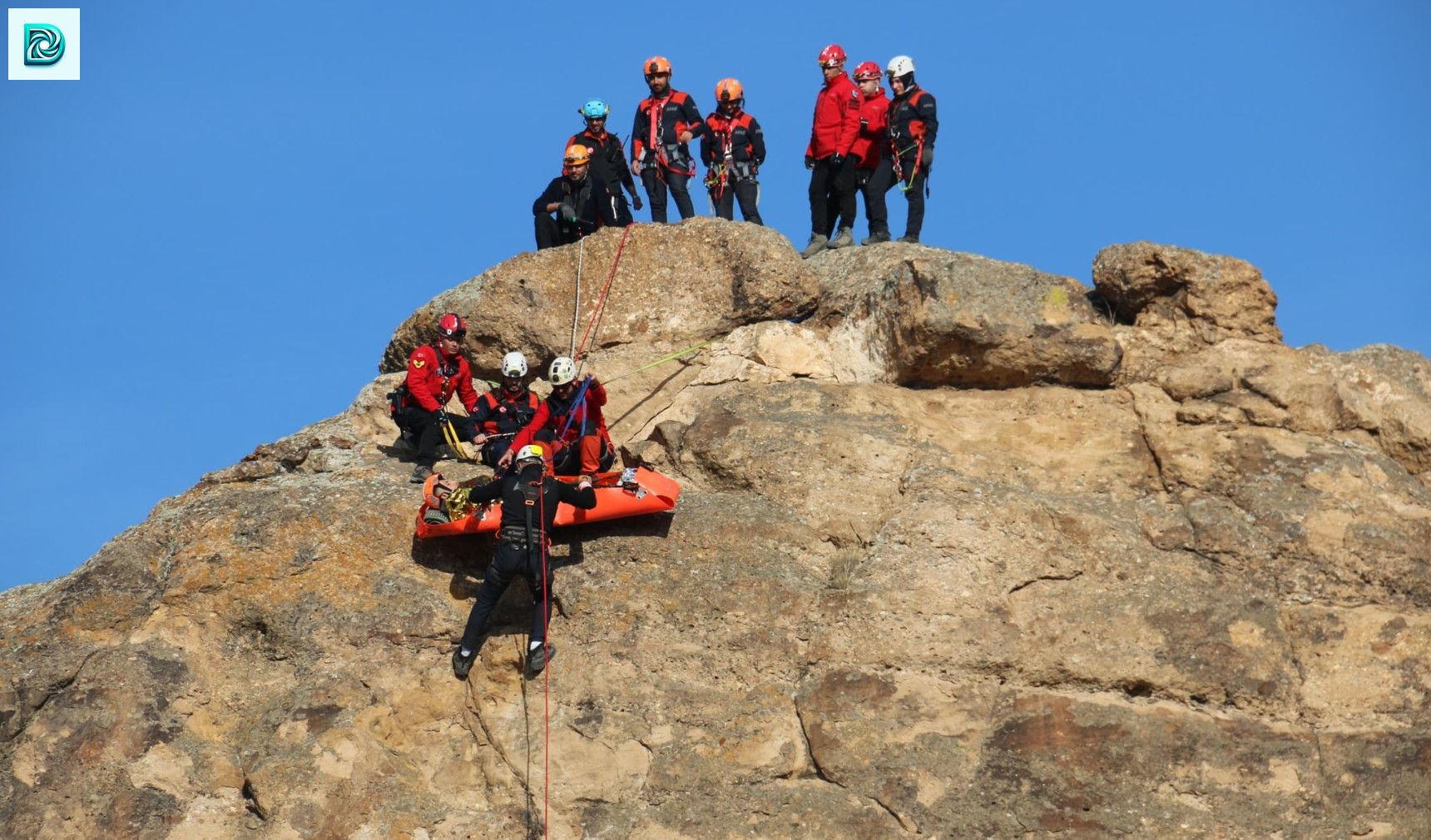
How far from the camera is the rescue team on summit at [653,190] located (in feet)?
51.3

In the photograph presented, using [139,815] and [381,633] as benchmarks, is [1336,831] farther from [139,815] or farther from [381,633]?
[139,815]

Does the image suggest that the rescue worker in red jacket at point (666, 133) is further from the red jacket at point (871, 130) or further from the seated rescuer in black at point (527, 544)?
the seated rescuer in black at point (527, 544)

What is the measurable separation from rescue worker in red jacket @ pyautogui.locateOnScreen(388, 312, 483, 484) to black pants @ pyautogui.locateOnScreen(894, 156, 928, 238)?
586 centimetres

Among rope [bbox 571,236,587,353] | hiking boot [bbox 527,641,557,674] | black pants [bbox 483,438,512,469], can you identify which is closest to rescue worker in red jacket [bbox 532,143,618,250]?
rope [bbox 571,236,587,353]

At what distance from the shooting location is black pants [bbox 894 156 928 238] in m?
19.1

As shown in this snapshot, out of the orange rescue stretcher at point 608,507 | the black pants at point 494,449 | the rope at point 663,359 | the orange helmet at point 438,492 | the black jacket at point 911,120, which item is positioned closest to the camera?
the orange rescue stretcher at point 608,507

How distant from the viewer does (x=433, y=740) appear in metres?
14.2

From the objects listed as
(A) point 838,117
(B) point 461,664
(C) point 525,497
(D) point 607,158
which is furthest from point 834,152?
(B) point 461,664

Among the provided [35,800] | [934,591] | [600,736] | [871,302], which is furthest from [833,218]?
[35,800]

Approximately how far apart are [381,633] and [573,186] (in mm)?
7030

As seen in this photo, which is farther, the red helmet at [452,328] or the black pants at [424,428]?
the red helmet at [452,328]

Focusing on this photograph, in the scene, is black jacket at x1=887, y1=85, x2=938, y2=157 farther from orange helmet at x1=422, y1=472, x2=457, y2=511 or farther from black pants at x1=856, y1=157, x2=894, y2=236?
orange helmet at x1=422, y1=472, x2=457, y2=511

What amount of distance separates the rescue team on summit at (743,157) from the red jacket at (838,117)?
0.03 feet

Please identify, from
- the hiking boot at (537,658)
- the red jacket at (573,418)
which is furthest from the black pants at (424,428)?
the hiking boot at (537,658)
